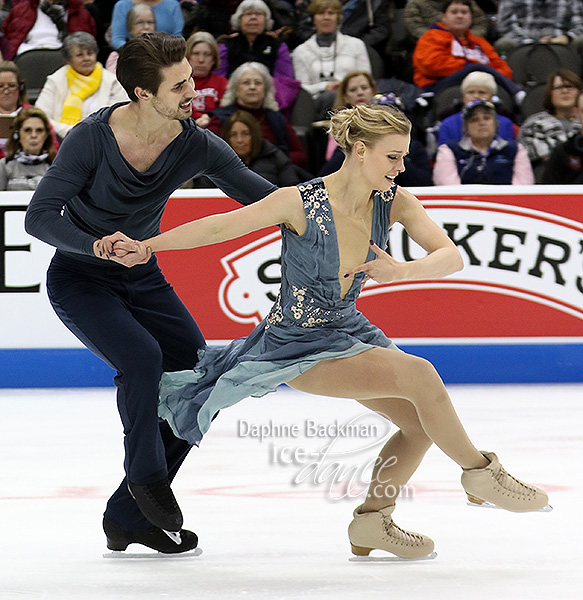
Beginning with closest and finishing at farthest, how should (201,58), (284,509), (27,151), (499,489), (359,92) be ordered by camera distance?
1. (499,489)
2. (284,509)
3. (27,151)
4. (359,92)
5. (201,58)

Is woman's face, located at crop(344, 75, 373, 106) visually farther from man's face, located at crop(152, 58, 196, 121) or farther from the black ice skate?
the black ice skate

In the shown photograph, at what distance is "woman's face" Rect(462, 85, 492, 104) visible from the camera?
587cm

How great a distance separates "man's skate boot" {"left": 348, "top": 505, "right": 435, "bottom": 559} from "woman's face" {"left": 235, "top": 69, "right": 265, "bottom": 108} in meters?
3.55

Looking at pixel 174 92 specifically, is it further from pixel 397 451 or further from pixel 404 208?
pixel 397 451

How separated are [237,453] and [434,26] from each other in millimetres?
3588

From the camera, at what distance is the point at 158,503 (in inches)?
104

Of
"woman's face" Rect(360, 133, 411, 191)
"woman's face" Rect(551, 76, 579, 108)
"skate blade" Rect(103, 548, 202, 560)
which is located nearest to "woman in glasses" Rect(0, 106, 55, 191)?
"woman's face" Rect(551, 76, 579, 108)

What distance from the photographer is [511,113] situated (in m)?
6.05

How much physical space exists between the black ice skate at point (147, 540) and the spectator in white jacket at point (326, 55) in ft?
13.4

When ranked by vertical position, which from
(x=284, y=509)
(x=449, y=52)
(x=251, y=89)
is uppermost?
(x=449, y=52)

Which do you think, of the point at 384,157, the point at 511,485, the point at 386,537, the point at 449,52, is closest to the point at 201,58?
the point at 449,52

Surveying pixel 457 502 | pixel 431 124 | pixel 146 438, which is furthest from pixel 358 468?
pixel 431 124

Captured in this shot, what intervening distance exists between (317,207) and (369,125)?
0.78 feet

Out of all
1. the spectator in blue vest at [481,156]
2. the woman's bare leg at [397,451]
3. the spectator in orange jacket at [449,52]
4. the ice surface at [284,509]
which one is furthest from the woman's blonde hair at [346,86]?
the woman's bare leg at [397,451]
